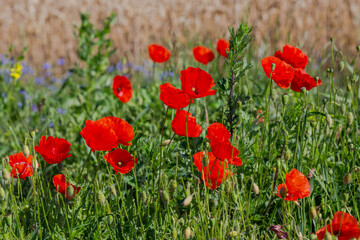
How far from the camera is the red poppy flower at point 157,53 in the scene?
2.42m

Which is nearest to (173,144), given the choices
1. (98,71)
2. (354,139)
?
(354,139)

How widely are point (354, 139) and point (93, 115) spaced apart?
5.03 ft

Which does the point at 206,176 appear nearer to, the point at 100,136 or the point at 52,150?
the point at 100,136

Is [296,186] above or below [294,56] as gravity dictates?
below

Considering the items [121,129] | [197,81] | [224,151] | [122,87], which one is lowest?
[224,151]

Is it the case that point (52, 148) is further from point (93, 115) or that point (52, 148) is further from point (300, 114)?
point (93, 115)

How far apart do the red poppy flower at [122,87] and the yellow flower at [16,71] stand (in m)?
0.87

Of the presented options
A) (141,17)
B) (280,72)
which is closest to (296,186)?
(280,72)

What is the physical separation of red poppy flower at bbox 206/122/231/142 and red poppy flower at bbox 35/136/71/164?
19.2 inches

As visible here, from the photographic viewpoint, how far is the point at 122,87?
7.70 ft

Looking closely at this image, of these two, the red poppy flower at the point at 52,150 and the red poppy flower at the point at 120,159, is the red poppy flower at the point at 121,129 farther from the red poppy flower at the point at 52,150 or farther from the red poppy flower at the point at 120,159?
the red poppy flower at the point at 52,150

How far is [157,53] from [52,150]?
3.61 ft

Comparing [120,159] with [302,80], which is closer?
[120,159]

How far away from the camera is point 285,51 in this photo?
1.68 m
